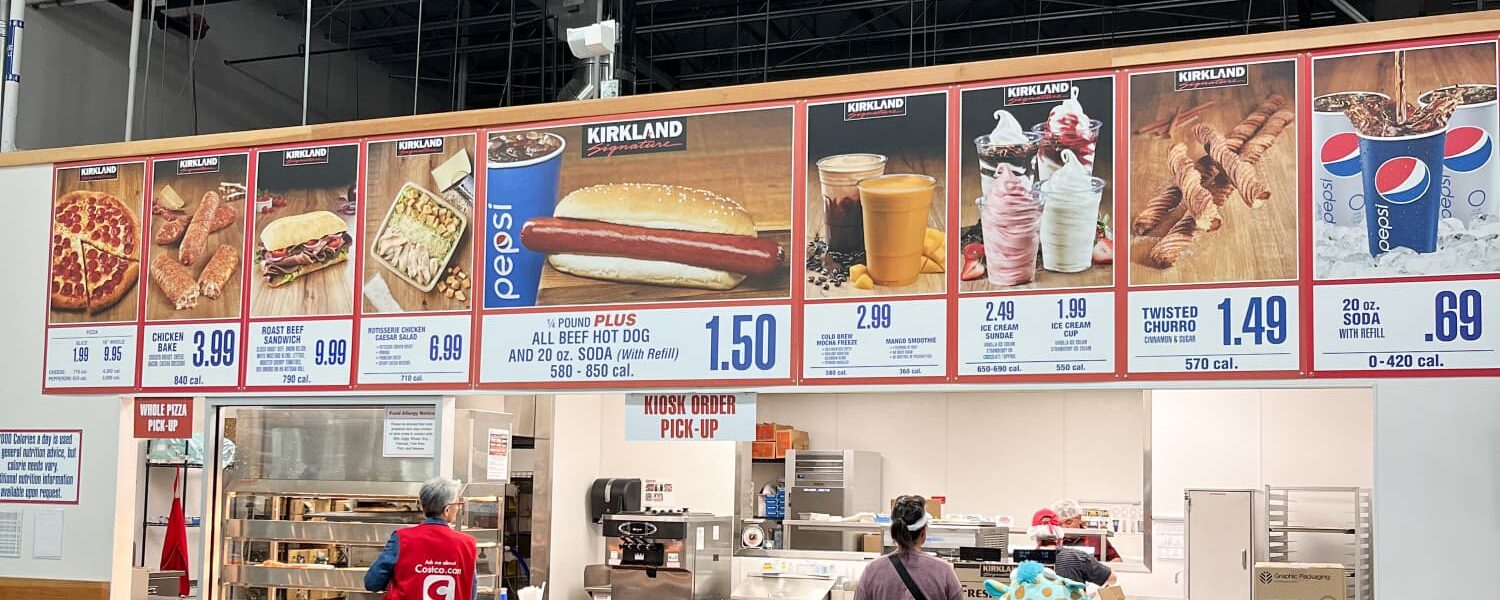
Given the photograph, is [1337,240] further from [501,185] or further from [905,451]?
[905,451]

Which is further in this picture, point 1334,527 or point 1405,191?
point 1334,527

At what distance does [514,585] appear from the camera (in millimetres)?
9812

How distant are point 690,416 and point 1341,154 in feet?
9.32

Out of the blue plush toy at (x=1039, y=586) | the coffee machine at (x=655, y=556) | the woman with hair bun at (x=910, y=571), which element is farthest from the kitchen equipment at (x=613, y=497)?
the woman with hair bun at (x=910, y=571)

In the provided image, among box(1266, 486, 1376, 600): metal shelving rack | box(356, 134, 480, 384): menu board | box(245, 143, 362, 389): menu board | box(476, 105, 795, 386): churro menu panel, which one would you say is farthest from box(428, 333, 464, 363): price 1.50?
box(1266, 486, 1376, 600): metal shelving rack

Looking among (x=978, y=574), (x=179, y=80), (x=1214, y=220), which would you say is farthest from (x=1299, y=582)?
(x=179, y=80)

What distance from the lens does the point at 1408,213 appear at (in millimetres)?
4918

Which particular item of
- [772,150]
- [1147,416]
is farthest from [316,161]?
[1147,416]

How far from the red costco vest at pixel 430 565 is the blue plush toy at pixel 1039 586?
89.8 inches
